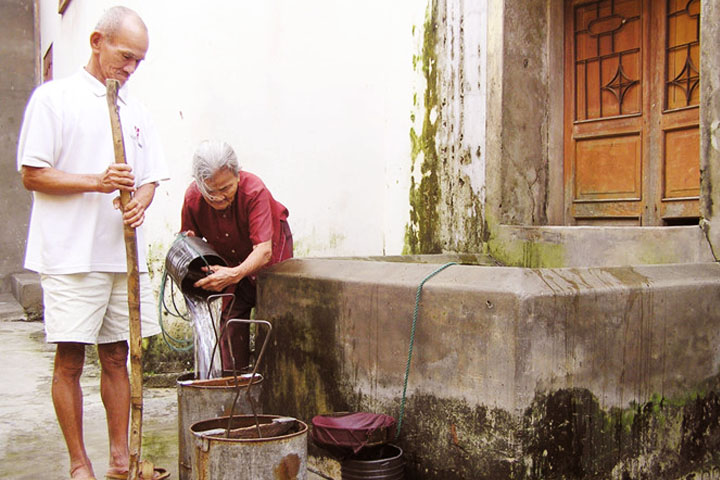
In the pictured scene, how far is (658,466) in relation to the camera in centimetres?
327

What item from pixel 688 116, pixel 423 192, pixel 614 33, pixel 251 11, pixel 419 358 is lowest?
pixel 419 358

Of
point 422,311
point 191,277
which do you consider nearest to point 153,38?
point 191,277

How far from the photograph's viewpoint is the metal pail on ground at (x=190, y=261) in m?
3.82

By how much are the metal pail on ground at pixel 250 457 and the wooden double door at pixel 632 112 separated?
292 centimetres

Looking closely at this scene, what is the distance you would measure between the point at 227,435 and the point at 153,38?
4.11 m

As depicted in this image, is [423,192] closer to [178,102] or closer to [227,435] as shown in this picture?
[178,102]

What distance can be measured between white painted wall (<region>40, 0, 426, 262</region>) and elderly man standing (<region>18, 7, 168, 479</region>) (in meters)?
2.68

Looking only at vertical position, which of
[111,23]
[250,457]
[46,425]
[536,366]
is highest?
[111,23]

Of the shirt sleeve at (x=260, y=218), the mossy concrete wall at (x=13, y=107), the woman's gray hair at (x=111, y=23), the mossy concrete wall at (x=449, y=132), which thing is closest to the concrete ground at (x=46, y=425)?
the shirt sleeve at (x=260, y=218)

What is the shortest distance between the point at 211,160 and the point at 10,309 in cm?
822

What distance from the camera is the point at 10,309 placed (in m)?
10.8

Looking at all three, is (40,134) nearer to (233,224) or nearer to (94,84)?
A: (94,84)

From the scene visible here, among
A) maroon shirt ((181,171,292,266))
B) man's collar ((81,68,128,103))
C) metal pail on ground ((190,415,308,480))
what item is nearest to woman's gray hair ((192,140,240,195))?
maroon shirt ((181,171,292,266))

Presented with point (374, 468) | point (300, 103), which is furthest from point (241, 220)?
point (300, 103)
